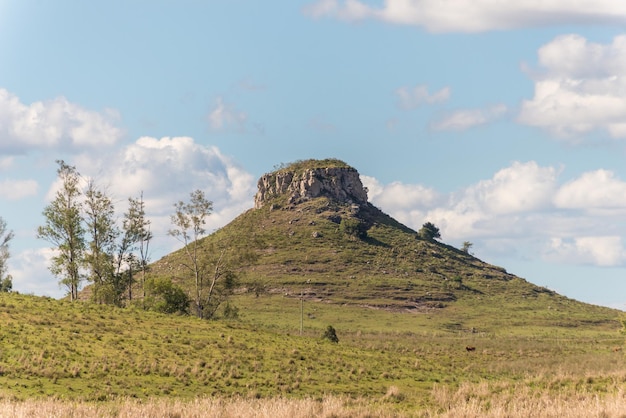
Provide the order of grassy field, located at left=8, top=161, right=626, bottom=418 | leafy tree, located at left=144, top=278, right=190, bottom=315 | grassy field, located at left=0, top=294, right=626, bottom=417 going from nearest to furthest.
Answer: grassy field, located at left=8, top=161, right=626, bottom=418, grassy field, located at left=0, top=294, right=626, bottom=417, leafy tree, located at left=144, top=278, right=190, bottom=315

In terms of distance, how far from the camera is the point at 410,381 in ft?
200

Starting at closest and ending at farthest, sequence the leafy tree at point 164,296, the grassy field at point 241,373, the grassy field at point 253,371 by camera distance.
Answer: the grassy field at point 253,371 < the grassy field at point 241,373 < the leafy tree at point 164,296

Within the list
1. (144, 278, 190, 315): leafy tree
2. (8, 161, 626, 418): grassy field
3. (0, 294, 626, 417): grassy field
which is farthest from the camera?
(144, 278, 190, 315): leafy tree

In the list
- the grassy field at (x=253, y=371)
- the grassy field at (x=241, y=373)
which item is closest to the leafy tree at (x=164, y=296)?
the grassy field at (x=253, y=371)

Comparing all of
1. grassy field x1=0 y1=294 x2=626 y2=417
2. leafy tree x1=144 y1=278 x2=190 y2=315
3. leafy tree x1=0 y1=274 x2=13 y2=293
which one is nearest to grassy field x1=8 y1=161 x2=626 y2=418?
grassy field x1=0 y1=294 x2=626 y2=417

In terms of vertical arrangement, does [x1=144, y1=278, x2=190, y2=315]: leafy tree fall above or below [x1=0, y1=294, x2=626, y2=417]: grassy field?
above

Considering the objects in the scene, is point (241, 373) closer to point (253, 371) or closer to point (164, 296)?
point (253, 371)

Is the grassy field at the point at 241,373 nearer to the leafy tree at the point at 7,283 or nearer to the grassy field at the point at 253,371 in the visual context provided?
the grassy field at the point at 253,371

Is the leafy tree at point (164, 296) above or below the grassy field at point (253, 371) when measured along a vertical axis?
above

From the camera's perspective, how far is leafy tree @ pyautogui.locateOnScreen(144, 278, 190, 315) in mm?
94688

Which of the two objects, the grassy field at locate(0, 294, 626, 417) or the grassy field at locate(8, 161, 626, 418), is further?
the grassy field at locate(0, 294, 626, 417)

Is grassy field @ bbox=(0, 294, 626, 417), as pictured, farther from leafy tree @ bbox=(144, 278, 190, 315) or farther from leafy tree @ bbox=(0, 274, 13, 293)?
leafy tree @ bbox=(0, 274, 13, 293)

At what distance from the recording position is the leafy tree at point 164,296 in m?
94.7

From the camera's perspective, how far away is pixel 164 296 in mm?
96375
